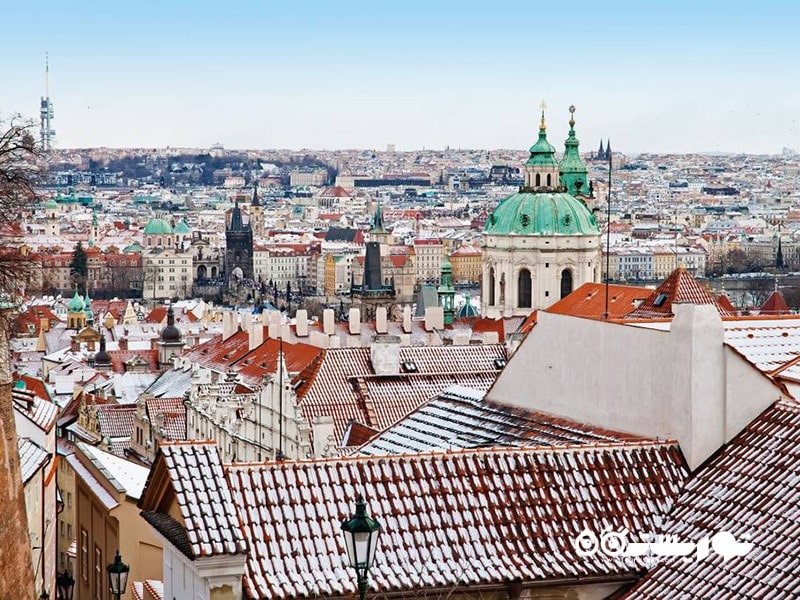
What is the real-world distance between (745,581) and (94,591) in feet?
27.5

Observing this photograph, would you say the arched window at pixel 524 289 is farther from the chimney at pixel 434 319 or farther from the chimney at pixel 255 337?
the chimney at pixel 255 337

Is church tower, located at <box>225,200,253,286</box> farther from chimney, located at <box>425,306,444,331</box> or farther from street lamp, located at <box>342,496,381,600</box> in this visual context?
street lamp, located at <box>342,496,381,600</box>

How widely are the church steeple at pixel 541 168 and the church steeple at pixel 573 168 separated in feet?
34.7

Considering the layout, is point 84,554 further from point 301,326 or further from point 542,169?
point 542,169

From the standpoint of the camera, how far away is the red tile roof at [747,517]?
9883mm

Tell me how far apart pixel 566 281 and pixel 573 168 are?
662 inches

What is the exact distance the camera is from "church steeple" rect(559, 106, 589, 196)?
86312 millimetres

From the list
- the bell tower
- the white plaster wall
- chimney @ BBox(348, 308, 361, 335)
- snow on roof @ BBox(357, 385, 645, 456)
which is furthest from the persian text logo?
the bell tower

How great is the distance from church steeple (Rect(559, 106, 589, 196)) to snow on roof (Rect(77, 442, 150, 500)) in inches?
2597

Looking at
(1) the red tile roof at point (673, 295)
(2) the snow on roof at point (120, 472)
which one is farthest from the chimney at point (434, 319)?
(2) the snow on roof at point (120, 472)

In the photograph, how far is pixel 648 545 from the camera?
1053cm

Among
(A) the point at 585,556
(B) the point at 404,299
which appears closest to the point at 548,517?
(A) the point at 585,556

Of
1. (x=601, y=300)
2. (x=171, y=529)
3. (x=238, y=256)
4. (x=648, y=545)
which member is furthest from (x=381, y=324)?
(x=238, y=256)

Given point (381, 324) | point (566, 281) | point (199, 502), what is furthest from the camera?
point (566, 281)
